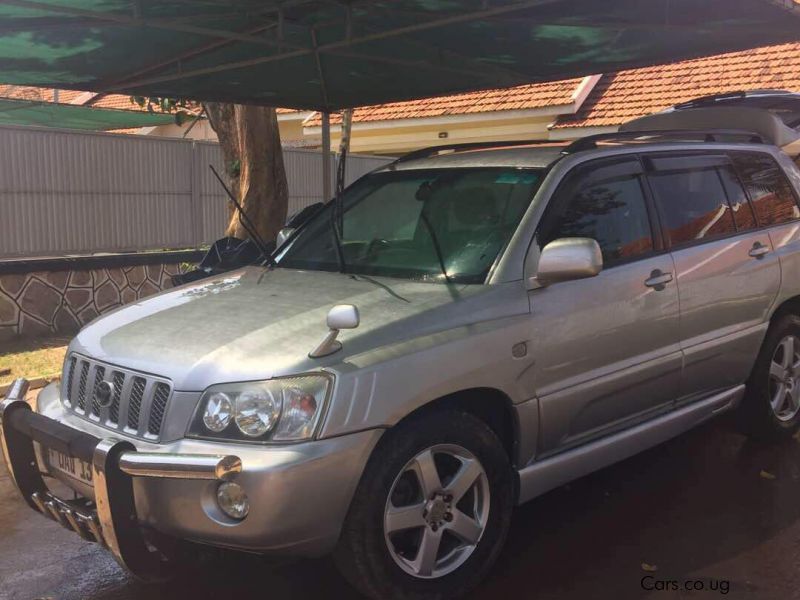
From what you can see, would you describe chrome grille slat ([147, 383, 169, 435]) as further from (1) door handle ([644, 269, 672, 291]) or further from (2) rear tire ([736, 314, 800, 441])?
(2) rear tire ([736, 314, 800, 441])

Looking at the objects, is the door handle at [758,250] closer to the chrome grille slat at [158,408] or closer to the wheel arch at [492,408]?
the wheel arch at [492,408]

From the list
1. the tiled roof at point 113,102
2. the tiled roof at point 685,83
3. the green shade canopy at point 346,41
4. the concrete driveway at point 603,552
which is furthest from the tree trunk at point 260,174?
the tiled roof at point 113,102

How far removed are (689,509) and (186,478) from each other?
9.01ft

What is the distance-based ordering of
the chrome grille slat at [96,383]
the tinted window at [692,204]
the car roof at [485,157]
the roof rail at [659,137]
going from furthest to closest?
the tinted window at [692,204] → the roof rail at [659,137] → the car roof at [485,157] → the chrome grille slat at [96,383]

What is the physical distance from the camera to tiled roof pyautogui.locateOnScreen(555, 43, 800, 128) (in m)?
12.0

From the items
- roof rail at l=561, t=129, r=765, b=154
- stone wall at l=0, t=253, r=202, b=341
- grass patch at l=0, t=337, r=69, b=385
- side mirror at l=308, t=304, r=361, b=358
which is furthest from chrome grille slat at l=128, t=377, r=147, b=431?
stone wall at l=0, t=253, r=202, b=341

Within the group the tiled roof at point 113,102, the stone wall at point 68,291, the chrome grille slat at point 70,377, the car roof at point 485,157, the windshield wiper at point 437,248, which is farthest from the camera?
the tiled roof at point 113,102

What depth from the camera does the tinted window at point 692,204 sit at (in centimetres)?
452

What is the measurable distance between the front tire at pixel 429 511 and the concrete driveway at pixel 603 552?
0.27 meters

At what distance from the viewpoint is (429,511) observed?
10.8ft

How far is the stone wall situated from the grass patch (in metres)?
0.17

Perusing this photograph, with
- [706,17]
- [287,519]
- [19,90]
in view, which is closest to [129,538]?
[287,519]

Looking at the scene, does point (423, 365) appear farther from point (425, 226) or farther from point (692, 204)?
point (692, 204)

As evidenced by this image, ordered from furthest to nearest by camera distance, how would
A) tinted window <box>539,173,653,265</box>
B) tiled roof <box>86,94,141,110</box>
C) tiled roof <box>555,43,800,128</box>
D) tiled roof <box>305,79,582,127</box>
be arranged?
1. tiled roof <box>86,94,141,110</box>
2. tiled roof <box>305,79,582,127</box>
3. tiled roof <box>555,43,800,128</box>
4. tinted window <box>539,173,653,265</box>
